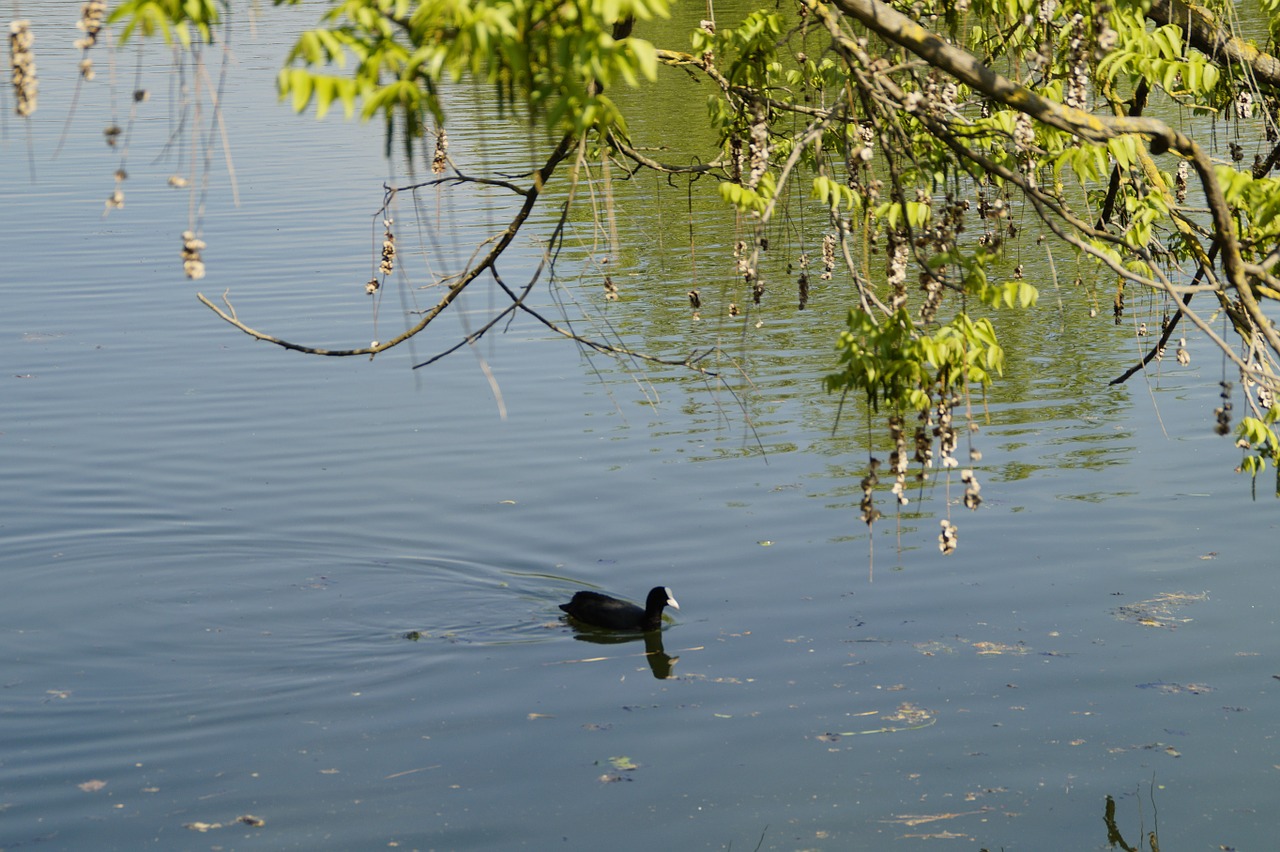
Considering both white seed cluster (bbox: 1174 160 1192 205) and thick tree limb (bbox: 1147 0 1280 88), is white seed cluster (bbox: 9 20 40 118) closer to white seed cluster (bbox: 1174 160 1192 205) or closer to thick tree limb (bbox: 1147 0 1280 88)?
thick tree limb (bbox: 1147 0 1280 88)

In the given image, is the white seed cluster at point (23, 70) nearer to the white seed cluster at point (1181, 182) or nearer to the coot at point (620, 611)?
the white seed cluster at point (1181, 182)

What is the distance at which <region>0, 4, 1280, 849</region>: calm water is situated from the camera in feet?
25.7

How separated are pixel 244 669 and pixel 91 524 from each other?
3.09m

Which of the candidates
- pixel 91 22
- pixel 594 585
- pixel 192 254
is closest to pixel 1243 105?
pixel 192 254

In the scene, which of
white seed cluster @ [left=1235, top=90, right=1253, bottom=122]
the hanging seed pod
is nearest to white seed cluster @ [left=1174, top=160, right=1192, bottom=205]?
white seed cluster @ [left=1235, top=90, right=1253, bottom=122]

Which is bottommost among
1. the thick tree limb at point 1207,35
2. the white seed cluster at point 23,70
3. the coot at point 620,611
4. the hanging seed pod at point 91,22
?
the coot at point 620,611

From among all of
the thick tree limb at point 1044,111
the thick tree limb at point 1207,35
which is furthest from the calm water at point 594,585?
the thick tree limb at point 1207,35

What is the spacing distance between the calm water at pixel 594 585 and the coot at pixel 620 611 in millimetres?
167

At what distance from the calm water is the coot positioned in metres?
0.17

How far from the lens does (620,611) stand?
1003 centimetres

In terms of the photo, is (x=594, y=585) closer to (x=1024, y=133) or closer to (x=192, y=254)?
(x=1024, y=133)

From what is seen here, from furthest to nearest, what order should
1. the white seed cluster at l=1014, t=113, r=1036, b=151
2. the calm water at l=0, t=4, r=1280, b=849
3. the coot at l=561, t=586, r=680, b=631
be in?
the coot at l=561, t=586, r=680, b=631 → the calm water at l=0, t=4, r=1280, b=849 → the white seed cluster at l=1014, t=113, r=1036, b=151

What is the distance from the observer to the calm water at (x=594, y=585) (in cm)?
784

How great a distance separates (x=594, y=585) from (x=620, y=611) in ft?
3.35
